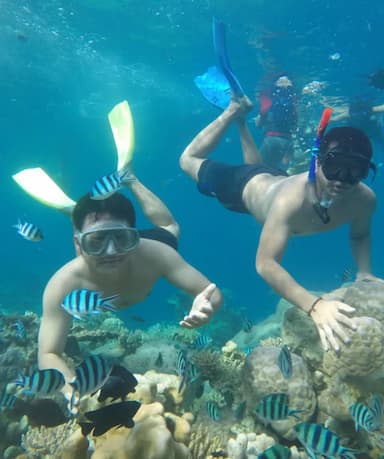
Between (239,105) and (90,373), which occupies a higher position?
(239,105)

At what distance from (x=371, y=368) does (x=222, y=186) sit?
476cm

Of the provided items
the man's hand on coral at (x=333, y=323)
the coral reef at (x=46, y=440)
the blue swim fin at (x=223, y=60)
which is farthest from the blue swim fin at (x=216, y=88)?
the coral reef at (x=46, y=440)

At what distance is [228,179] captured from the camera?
316 inches

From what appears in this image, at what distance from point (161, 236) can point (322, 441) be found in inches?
192

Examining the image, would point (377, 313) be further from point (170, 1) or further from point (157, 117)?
point (157, 117)

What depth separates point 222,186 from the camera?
8.07 metres

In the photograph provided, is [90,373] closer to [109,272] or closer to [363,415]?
[109,272]

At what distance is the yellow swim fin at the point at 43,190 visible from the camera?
7.69 m

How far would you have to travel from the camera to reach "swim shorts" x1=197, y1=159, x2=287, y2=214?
25.5ft

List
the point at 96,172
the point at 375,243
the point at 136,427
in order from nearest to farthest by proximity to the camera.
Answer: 1. the point at 136,427
2. the point at 96,172
3. the point at 375,243

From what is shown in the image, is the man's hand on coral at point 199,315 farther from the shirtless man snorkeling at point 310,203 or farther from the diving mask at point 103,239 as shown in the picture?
the shirtless man snorkeling at point 310,203

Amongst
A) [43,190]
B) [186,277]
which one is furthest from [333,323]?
[43,190]

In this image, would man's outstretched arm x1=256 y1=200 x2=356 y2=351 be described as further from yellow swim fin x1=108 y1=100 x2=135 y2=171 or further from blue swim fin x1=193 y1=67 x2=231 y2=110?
blue swim fin x1=193 y1=67 x2=231 y2=110

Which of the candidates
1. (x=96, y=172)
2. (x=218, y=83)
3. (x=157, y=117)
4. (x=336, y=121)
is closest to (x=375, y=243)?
(x=96, y=172)
